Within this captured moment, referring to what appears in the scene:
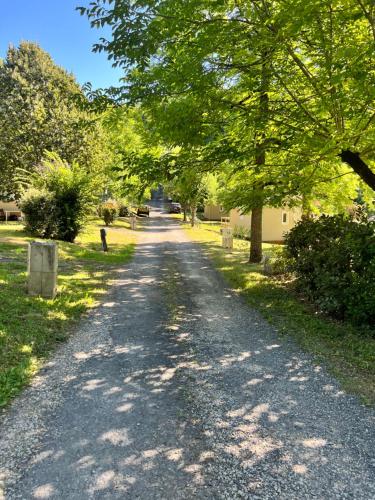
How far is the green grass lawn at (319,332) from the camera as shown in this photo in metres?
5.59

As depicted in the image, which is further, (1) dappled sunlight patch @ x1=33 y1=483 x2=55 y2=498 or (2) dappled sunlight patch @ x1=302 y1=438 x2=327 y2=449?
(2) dappled sunlight patch @ x1=302 y1=438 x2=327 y2=449

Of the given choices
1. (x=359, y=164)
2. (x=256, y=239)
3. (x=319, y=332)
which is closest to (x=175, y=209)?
(x=256, y=239)

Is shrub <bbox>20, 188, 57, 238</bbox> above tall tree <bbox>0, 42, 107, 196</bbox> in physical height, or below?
below

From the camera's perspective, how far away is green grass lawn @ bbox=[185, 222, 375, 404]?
559 cm

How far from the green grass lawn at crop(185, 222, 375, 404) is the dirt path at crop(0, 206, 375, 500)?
13.9 inches

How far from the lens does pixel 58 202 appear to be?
18.8 m

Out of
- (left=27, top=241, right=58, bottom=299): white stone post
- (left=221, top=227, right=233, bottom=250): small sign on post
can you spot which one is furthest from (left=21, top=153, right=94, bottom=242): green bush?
(left=27, top=241, right=58, bottom=299): white stone post

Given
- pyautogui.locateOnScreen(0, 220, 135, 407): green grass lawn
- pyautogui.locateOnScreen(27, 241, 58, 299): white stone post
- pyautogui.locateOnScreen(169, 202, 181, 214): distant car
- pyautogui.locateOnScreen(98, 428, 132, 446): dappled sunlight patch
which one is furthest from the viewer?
pyautogui.locateOnScreen(169, 202, 181, 214): distant car

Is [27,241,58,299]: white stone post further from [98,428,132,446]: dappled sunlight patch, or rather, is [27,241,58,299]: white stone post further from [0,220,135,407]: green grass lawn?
[98,428,132,446]: dappled sunlight patch

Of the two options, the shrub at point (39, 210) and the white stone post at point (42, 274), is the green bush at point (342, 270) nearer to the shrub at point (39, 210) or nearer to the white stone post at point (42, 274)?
the white stone post at point (42, 274)

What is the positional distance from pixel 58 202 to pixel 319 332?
48.2ft

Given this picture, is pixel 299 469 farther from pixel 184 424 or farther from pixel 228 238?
pixel 228 238

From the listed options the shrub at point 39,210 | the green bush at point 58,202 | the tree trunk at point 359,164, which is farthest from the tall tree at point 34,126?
the tree trunk at point 359,164

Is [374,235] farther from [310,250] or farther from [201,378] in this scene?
[201,378]
